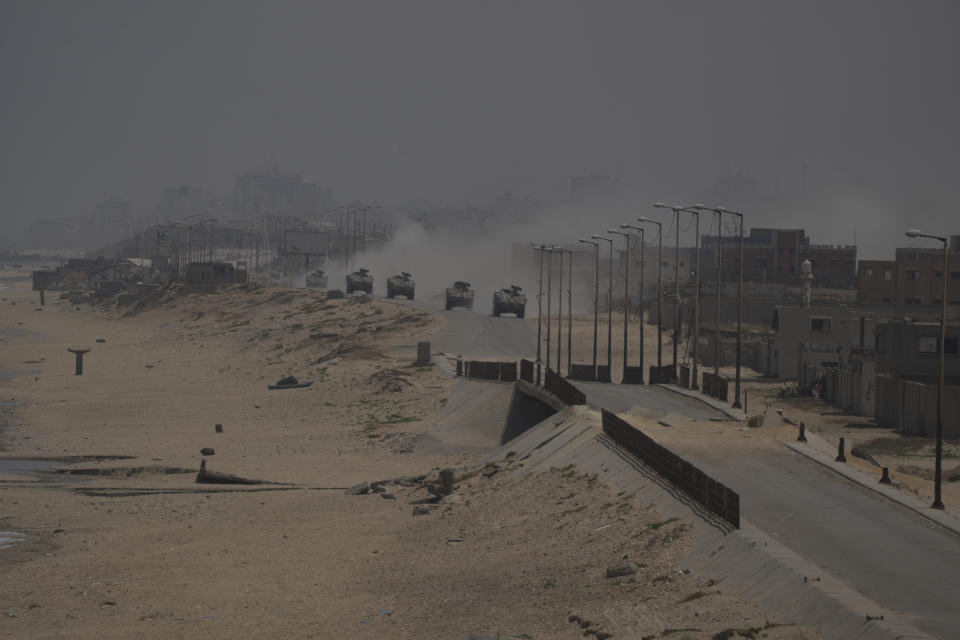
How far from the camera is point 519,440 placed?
43.2m

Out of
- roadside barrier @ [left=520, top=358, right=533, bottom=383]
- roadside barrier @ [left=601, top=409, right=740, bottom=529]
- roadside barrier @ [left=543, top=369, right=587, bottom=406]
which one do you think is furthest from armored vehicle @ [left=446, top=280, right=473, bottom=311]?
roadside barrier @ [left=601, top=409, right=740, bottom=529]

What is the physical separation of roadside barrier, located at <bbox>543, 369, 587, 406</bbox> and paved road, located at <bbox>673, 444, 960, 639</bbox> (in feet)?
37.6

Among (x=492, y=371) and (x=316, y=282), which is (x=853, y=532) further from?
(x=316, y=282)

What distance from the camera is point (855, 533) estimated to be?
23.5 metres

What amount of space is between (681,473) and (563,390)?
18938 millimetres

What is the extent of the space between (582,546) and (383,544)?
6.77 metres

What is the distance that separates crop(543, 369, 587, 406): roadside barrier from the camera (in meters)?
43.5

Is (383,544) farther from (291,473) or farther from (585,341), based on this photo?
(585,341)

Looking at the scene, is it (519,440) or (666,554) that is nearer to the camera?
(666,554)

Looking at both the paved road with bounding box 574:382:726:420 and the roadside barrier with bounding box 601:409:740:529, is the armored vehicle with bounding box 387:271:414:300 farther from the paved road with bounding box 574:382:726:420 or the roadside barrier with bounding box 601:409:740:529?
the roadside barrier with bounding box 601:409:740:529

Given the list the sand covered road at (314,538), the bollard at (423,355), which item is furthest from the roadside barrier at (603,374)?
the bollard at (423,355)

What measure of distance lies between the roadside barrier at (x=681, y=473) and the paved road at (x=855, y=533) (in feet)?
2.42

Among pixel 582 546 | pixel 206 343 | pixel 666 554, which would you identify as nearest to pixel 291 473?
pixel 582 546

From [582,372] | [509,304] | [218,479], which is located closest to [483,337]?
[509,304]
